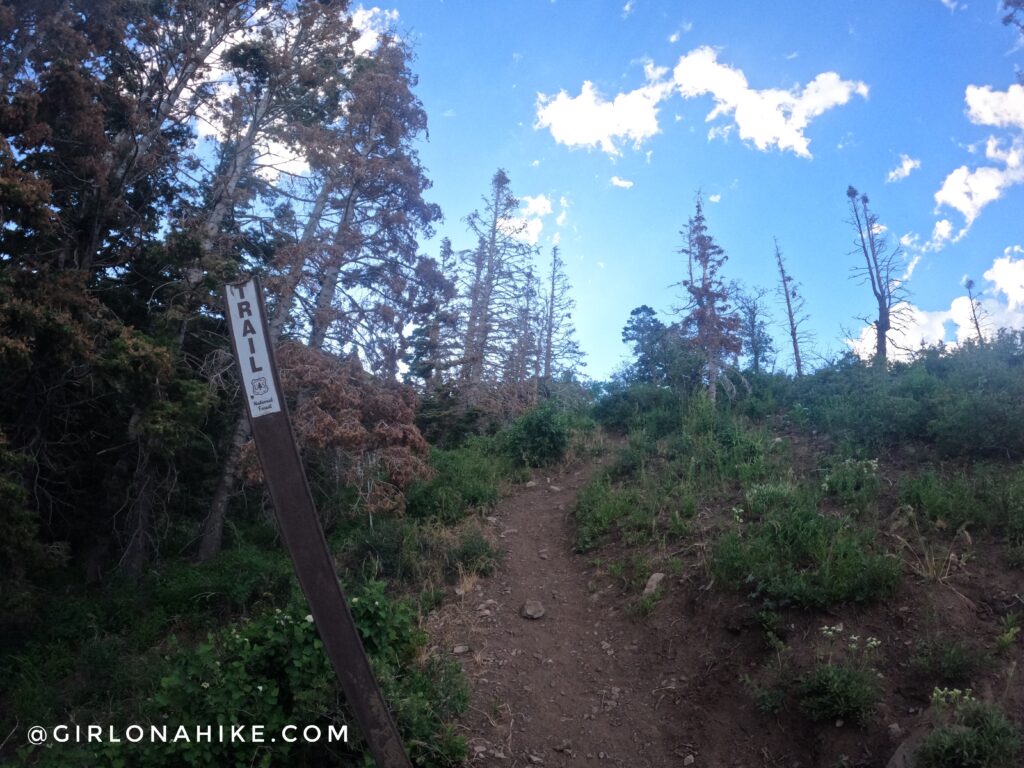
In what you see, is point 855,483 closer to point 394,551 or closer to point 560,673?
point 560,673

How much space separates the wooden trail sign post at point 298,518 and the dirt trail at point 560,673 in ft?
10.8

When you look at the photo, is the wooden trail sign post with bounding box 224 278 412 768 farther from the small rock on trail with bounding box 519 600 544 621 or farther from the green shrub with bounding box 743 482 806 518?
the green shrub with bounding box 743 482 806 518

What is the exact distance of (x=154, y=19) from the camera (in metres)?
12.3

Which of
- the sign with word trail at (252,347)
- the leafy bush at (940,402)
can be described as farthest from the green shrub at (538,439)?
the sign with word trail at (252,347)

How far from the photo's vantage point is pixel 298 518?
2.90 m

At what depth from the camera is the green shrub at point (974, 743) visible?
424 centimetres

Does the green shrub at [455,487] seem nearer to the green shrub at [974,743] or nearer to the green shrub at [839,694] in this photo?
the green shrub at [839,694]

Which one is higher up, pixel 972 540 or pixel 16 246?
pixel 16 246

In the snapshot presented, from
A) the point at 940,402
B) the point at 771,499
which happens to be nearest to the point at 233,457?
the point at 771,499

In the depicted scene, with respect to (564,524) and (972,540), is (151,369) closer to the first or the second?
(564,524)

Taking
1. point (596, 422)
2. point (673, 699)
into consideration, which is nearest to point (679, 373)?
point (596, 422)

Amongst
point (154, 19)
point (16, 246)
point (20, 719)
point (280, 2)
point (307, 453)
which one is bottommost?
point (20, 719)

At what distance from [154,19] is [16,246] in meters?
5.35

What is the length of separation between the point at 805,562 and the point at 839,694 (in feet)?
6.59
